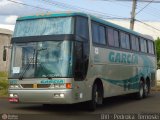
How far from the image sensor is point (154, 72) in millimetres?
25500

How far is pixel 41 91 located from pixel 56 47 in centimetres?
147

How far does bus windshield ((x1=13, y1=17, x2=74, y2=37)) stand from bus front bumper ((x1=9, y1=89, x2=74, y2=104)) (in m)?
1.91

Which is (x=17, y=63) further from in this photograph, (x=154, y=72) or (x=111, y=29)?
(x=154, y=72)

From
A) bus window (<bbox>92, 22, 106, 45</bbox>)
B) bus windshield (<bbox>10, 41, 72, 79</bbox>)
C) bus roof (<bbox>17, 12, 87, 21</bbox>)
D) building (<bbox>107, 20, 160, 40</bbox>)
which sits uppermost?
building (<bbox>107, 20, 160, 40</bbox>)

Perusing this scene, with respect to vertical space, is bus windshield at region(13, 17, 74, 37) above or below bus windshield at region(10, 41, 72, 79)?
above

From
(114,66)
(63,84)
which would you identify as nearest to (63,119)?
(63,84)

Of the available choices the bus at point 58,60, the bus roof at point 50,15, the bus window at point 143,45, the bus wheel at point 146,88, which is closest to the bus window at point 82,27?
the bus at point 58,60

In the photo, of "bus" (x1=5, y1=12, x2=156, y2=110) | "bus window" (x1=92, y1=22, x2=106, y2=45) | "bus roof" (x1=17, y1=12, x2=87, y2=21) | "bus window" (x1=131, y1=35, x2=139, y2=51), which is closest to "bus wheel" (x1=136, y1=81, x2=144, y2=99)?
"bus window" (x1=131, y1=35, x2=139, y2=51)

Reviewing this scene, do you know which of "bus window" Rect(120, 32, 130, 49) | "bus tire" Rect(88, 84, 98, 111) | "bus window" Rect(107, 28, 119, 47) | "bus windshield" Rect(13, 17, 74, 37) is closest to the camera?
"bus windshield" Rect(13, 17, 74, 37)

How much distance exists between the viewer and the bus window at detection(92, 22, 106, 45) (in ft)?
51.8

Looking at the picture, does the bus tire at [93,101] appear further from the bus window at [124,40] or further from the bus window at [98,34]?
the bus window at [124,40]

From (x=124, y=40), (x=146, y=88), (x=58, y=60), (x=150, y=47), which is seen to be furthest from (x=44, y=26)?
(x=150, y=47)

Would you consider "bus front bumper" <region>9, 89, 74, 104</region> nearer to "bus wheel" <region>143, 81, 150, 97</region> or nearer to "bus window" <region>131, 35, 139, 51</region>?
"bus window" <region>131, 35, 139, 51</region>

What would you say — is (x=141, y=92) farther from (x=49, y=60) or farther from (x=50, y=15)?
(x=49, y=60)
